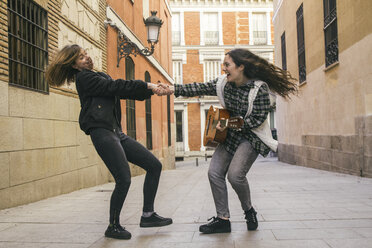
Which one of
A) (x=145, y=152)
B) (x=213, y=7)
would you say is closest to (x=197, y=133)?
(x=213, y=7)

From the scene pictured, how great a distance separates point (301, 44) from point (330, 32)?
3932 mm

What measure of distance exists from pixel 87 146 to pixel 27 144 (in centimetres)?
246

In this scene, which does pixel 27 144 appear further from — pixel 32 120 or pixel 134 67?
pixel 134 67

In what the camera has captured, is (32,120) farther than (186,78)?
No

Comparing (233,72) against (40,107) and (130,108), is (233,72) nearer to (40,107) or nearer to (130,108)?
(40,107)

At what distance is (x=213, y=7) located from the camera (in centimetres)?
3184

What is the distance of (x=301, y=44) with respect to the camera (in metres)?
15.3

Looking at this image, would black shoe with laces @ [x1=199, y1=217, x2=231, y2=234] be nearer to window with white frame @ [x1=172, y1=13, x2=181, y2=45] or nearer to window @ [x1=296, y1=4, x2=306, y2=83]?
window @ [x1=296, y1=4, x2=306, y2=83]

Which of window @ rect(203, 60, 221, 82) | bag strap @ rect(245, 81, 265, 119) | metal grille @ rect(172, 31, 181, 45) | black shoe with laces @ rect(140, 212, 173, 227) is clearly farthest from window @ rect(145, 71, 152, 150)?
metal grille @ rect(172, 31, 181, 45)

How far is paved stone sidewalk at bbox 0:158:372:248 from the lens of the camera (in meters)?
3.47

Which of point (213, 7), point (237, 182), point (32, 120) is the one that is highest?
point (213, 7)

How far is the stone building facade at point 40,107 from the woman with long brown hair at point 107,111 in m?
2.14

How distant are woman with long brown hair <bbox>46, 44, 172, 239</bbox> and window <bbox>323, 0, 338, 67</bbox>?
27.5 feet

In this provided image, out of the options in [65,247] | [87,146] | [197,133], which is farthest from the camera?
[197,133]
